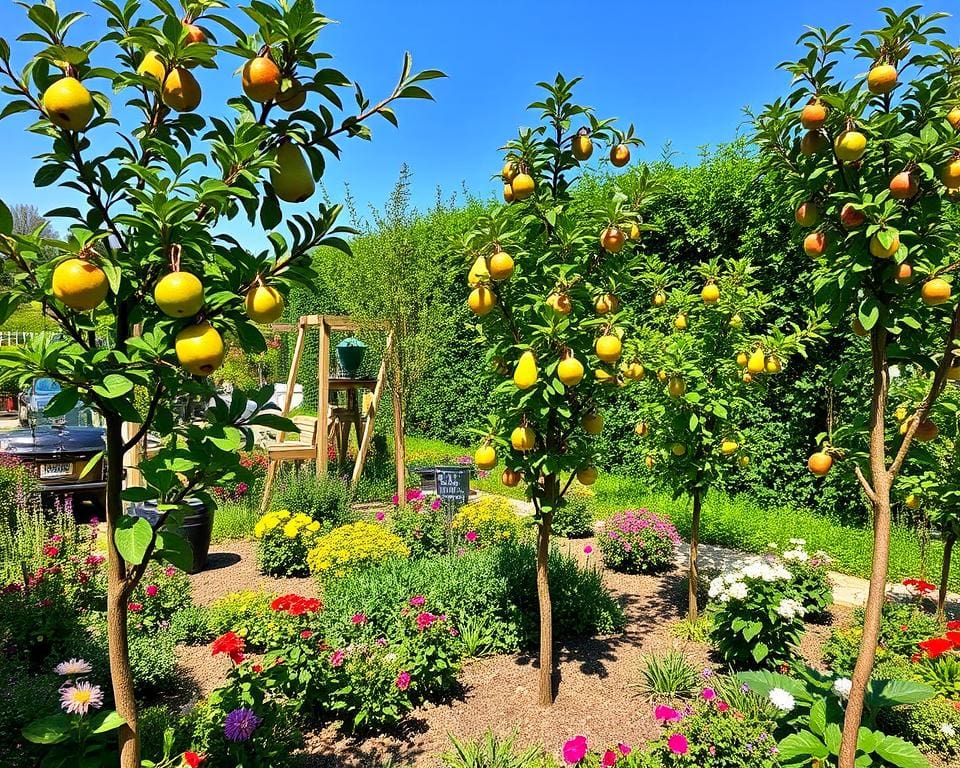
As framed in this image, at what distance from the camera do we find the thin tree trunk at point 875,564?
2.04 meters

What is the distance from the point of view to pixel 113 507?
150 centimetres

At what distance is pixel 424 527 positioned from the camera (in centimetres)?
581

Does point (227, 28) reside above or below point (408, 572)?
above

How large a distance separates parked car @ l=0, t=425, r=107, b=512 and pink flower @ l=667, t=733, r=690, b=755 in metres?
6.61

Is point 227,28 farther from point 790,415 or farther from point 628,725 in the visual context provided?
point 790,415

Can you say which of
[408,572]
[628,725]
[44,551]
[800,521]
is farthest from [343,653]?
[800,521]

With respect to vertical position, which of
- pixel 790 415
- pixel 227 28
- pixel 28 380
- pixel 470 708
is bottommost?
pixel 470 708

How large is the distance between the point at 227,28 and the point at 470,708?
337 cm

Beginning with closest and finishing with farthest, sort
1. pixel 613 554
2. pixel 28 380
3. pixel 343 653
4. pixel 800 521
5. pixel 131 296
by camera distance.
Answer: pixel 28 380
pixel 131 296
pixel 343 653
pixel 613 554
pixel 800 521

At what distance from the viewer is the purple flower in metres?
2.34

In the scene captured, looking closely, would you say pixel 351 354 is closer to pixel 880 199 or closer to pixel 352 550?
pixel 352 550

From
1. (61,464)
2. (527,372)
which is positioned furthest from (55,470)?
(527,372)

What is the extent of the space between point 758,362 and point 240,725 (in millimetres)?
3544

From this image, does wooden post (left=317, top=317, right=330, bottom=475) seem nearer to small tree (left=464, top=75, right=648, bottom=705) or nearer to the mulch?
the mulch
